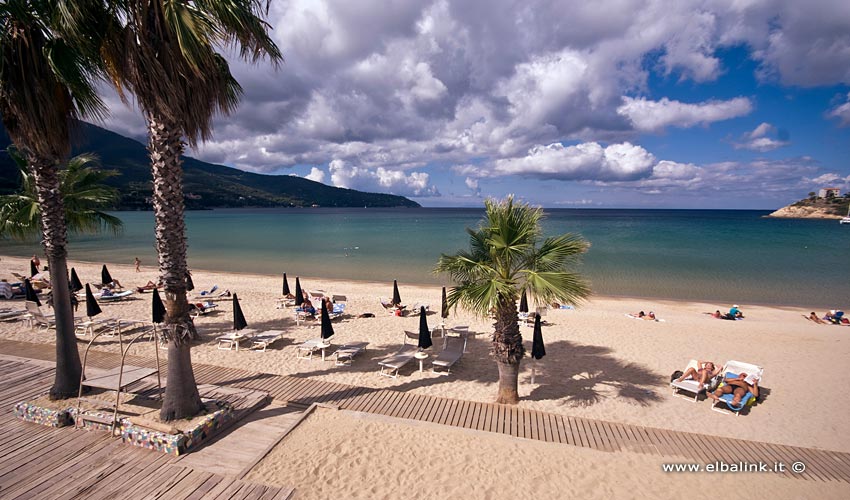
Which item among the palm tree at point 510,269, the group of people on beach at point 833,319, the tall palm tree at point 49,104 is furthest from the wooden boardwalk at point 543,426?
the group of people on beach at point 833,319

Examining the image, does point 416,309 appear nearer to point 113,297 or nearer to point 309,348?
point 309,348

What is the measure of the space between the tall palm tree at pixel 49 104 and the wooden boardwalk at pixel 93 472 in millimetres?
1506

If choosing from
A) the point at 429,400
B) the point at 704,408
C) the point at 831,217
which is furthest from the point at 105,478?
the point at 831,217

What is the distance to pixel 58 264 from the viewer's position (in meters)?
6.48

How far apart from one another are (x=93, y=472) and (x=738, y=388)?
39.9ft

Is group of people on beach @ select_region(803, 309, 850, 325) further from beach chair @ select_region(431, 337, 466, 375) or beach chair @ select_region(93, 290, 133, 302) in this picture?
beach chair @ select_region(93, 290, 133, 302)

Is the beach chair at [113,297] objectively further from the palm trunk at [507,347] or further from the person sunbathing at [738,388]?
the person sunbathing at [738,388]

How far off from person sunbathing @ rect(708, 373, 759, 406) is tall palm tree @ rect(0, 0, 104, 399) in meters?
13.4

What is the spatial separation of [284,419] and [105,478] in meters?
2.41

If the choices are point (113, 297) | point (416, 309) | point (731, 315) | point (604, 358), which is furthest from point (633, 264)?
point (113, 297)

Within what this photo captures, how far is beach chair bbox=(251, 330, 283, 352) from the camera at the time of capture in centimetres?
1126

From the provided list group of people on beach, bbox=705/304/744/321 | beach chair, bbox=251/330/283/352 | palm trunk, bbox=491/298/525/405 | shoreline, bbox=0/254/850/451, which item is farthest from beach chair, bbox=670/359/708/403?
beach chair, bbox=251/330/283/352

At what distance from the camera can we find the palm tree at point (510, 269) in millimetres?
6766

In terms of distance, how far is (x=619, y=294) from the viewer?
24.1m
